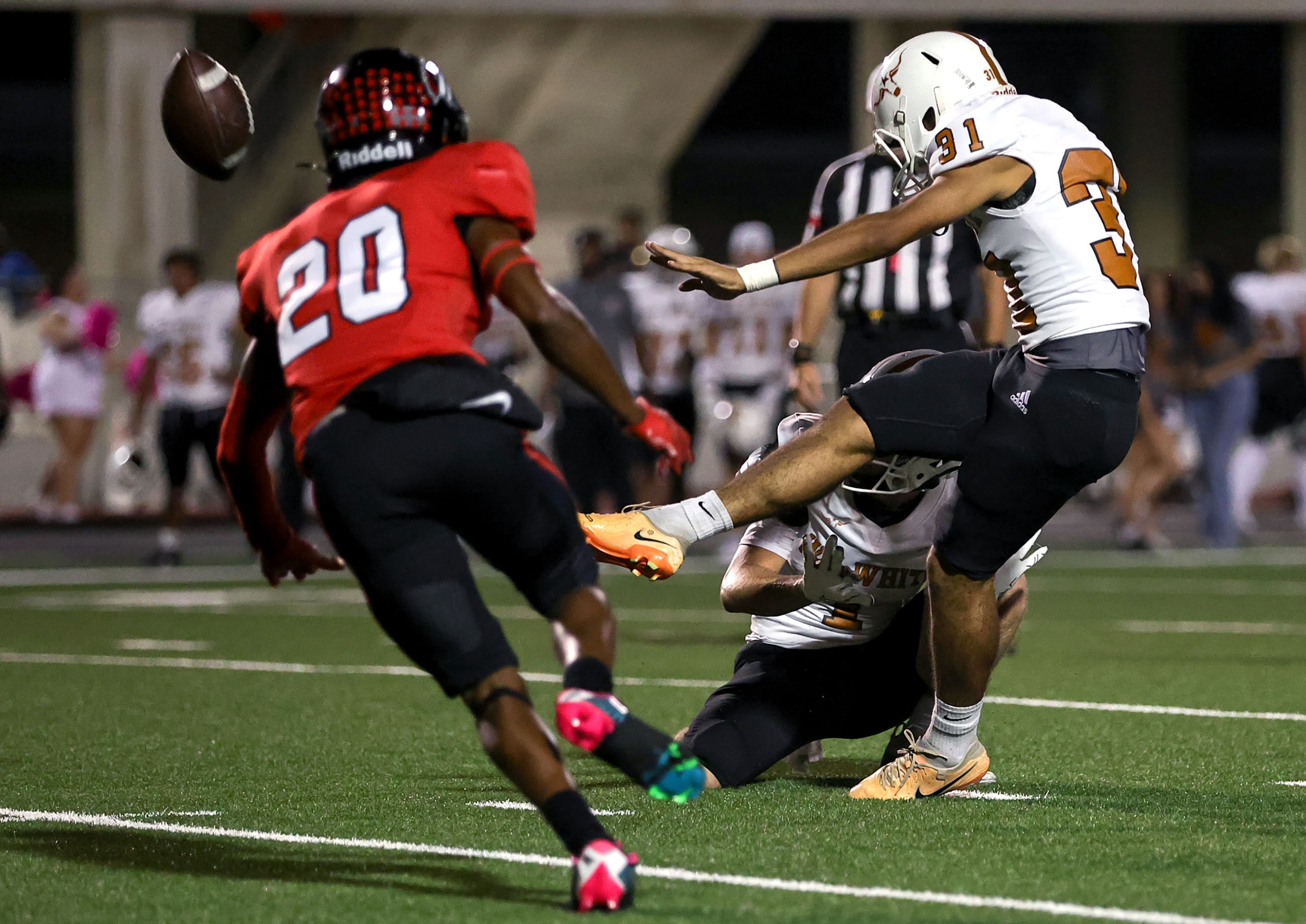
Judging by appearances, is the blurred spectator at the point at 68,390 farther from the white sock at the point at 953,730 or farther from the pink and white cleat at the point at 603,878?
the pink and white cleat at the point at 603,878

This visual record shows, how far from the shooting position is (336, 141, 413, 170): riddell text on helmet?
12.6 ft

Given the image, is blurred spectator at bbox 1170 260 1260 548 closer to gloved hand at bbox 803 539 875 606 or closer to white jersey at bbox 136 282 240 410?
white jersey at bbox 136 282 240 410

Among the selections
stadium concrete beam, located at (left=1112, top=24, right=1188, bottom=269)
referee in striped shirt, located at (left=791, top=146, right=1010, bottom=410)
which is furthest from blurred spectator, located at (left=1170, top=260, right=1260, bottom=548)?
stadium concrete beam, located at (left=1112, top=24, right=1188, bottom=269)

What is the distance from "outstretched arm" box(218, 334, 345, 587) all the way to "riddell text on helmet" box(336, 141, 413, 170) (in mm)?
385

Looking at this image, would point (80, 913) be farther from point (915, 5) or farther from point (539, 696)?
point (915, 5)

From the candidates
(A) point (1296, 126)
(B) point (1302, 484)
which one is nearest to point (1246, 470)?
(B) point (1302, 484)

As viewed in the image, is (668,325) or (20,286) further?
(20,286)

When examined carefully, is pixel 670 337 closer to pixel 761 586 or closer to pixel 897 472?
pixel 761 586

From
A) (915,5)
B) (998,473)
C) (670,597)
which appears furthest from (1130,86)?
(998,473)

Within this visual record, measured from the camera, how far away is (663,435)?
12.3 ft

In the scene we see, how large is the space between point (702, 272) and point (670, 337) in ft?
33.1

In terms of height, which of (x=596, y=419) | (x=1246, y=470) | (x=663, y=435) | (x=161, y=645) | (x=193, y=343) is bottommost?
(x=1246, y=470)

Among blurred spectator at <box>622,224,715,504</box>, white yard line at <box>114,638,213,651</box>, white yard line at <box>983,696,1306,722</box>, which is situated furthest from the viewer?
blurred spectator at <box>622,224,715,504</box>

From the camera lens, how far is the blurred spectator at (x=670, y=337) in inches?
550
